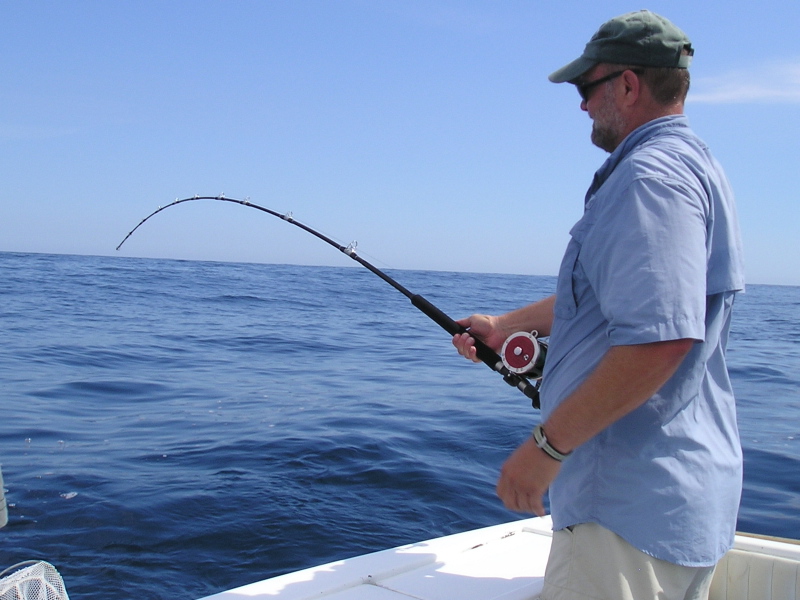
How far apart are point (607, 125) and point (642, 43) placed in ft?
0.60

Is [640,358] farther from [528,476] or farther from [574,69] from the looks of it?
[574,69]

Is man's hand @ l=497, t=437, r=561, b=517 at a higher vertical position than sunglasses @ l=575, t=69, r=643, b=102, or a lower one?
lower

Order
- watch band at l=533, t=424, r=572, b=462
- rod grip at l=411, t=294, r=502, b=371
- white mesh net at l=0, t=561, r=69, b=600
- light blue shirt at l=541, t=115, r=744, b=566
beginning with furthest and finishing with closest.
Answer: rod grip at l=411, t=294, r=502, b=371 < white mesh net at l=0, t=561, r=69, b=600 < watch band at l=533, t=424, r=572, b=462 < light blue shirt at l=541, t=115, r=744, b=566

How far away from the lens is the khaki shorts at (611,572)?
1393 mm

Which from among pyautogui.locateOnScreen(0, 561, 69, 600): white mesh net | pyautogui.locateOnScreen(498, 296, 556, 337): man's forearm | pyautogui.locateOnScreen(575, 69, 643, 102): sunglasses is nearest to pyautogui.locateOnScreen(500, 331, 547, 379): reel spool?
pyautogui.locateOnScreen(498, 296, 556, 337): man's forearm

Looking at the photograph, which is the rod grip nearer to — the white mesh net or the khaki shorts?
the khaki shorts

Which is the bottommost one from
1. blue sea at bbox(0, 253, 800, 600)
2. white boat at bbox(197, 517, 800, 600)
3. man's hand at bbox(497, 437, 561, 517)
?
blue sea at bbox(0, 253, 800, 600)

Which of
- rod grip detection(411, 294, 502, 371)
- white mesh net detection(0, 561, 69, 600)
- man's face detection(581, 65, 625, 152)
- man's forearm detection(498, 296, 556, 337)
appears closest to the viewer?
man's face detection(581, 65, 625, 152)

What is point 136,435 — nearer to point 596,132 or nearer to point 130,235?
point 130,235

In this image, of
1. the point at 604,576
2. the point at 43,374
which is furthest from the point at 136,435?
the point at 604,576

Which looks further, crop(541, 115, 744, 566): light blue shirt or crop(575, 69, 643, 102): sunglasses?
crop(575, 69, 643, 102): sunglasses

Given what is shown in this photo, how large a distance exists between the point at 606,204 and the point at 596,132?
306 millimetres

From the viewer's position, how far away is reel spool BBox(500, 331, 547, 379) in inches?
82.4

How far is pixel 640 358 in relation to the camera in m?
1.26
